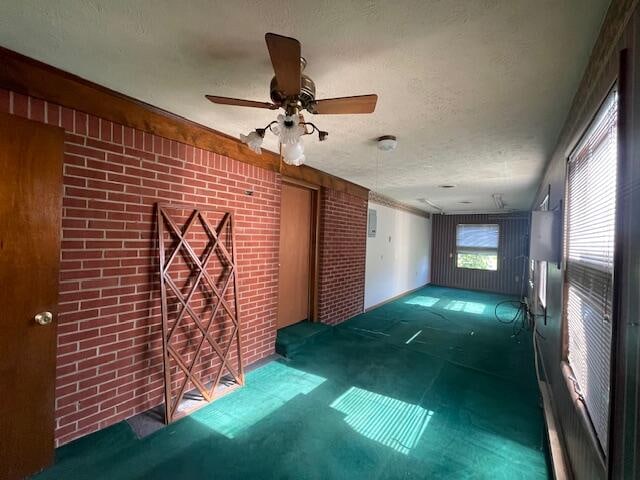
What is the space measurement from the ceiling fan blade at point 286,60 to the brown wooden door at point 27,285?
1424mm

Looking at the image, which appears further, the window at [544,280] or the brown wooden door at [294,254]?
the brown wooden door at [294,254]

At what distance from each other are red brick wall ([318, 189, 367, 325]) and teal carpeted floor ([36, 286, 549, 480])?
2.76 feet

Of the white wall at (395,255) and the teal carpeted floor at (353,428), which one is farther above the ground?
the white wall at (395,255)

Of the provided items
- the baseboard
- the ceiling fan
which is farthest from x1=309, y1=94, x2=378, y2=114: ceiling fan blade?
the baseboard

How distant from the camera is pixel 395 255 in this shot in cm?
634

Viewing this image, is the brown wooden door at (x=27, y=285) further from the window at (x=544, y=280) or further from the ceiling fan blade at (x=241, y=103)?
the window at (x=544, y=280)

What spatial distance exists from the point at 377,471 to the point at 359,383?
3.25 feet

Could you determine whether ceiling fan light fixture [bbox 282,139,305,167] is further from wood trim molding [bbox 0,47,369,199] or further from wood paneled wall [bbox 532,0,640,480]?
wood paneled wall [bbox 532,0,640,480]

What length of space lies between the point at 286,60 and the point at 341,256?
338 centimetres

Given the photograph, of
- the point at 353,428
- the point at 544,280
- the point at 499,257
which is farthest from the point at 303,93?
the point at 499,257

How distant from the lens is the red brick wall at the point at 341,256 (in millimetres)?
3916

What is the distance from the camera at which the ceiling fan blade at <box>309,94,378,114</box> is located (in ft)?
4.32

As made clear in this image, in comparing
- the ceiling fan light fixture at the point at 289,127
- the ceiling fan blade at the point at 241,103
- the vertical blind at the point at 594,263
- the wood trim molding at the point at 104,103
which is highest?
the wood trim molding at the point at 104,103

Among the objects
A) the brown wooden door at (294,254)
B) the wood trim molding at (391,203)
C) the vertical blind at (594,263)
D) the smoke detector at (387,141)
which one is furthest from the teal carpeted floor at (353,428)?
the wood trim molding at (391,203)
